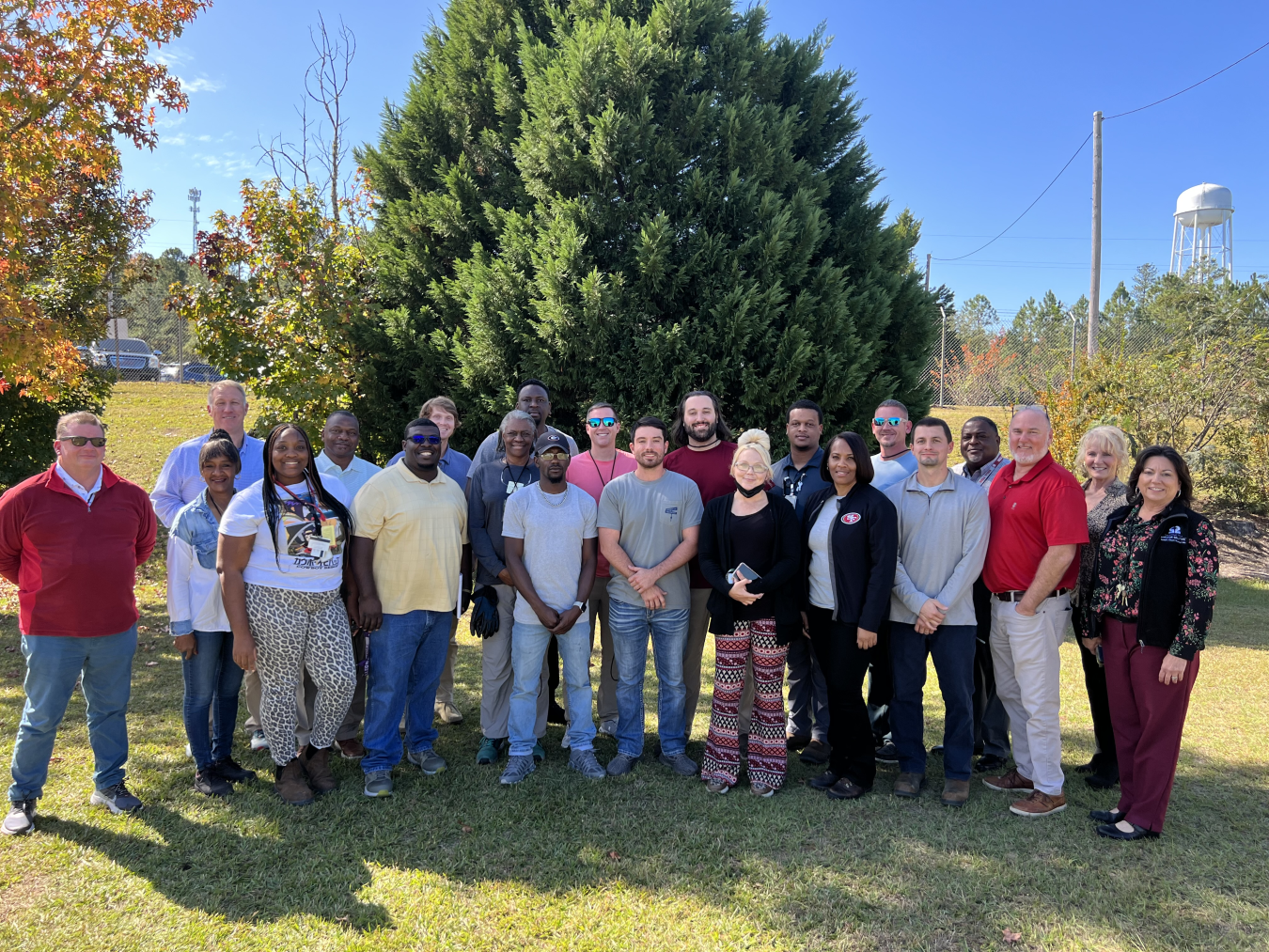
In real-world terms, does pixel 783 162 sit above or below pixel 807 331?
above

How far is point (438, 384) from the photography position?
372 inches

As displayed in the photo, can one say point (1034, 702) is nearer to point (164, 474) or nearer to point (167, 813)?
point (167, 813)

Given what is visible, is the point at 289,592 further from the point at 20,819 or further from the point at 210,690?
the point at 20,819

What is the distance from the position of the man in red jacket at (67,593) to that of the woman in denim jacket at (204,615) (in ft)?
0.86

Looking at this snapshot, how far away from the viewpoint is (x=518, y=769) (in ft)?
15.8

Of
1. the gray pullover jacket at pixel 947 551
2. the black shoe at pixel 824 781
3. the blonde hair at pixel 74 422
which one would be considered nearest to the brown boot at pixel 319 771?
the blonde hair at pixel 74 422

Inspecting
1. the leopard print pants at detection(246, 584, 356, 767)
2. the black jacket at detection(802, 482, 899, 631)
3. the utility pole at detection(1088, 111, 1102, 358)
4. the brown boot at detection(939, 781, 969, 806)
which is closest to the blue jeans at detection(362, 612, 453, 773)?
the leopard print pants at detection(246, 584, 356, 767)

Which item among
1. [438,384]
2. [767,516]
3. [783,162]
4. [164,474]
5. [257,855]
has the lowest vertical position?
[257,855]

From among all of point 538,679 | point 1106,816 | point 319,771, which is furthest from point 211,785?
point 1106,816

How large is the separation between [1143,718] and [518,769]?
3.57 metres

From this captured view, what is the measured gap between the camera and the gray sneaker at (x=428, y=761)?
16.0 feet

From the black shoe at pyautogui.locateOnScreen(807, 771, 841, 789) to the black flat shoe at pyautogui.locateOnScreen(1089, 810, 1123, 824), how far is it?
140 cm

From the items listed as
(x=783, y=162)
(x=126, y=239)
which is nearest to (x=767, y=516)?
(x=783, y=162)

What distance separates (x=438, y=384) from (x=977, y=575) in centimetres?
683
